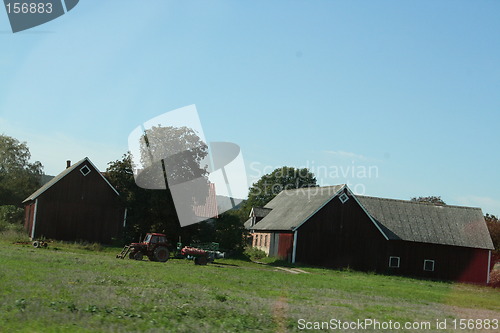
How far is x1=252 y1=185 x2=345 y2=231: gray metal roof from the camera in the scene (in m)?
46.7

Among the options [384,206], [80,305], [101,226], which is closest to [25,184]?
[101,226]

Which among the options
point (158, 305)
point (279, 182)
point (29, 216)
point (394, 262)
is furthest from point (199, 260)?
point (279, 182)

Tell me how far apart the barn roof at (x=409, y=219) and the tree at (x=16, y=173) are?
1523 inches

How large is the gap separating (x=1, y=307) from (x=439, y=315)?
38.6 feet

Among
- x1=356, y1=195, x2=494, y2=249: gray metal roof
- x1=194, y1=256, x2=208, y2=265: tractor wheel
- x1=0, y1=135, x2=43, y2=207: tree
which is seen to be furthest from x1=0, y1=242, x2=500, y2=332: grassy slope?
x1=0, y1=135, x2=43, y2=207: tree

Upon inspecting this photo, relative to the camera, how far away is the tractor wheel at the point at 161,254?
3500 cm

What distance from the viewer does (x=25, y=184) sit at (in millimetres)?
77750

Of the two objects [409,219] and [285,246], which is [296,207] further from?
[409,219]

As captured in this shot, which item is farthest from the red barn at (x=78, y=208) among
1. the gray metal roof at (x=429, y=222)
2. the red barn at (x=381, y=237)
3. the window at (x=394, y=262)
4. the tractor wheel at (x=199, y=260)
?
the window at (x=394, y=262)

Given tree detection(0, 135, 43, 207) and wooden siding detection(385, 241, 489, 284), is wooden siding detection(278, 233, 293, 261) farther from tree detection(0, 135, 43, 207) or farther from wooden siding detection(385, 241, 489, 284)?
tree detection(0, 135, 43, 207)

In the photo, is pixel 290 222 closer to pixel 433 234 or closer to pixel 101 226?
pixel 433 234

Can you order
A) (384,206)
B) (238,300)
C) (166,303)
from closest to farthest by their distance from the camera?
(166,303) → (238,300) → (384,206)

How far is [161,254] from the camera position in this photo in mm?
35219

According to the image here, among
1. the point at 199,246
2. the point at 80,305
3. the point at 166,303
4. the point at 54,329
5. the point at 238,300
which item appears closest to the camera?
the point at 54,329
